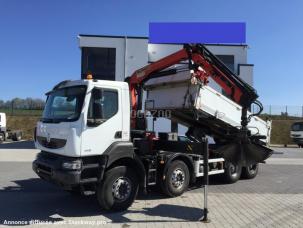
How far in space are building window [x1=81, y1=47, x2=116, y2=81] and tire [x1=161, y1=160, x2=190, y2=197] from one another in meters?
17.1

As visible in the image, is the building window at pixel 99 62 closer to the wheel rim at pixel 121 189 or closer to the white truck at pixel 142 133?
the white truck at pixel 142 133

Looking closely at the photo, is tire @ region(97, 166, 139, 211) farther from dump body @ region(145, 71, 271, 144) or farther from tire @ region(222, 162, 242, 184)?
tire @ region(222, 162, 242, 184)

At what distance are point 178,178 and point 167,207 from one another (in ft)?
4.11

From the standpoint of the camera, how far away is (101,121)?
7.77m

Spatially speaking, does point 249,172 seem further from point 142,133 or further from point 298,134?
point 298,134

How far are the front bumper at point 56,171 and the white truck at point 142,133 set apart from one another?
19 millimetres

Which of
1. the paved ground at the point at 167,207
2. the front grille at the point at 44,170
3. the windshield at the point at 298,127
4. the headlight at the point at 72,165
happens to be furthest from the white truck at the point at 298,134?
the headlight at the point at 72,165

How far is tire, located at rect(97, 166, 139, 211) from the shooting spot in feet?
25.5

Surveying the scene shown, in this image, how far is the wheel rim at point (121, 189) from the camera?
26.1 ft

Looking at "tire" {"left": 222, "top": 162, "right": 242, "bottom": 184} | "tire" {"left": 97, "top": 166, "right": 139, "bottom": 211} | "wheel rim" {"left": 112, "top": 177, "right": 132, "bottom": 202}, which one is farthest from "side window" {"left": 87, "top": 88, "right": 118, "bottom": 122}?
"tire" {"left": 222, "top": 162, "right": 242, "bottom": 184}

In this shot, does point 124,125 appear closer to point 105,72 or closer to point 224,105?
point 224,105

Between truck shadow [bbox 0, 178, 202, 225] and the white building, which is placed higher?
the white building

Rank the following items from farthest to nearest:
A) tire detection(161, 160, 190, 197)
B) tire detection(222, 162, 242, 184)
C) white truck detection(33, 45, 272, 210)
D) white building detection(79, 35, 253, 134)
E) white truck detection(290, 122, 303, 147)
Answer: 1. white truck detection(290, 122, 303, 147)
2. white building detection(79, 35, 253, 134)
3. tire detection(222, 162, 242, 184)
4. tire detection(161, 160, 190, 197)
5. white truck detection(33, 45, 272, 210)

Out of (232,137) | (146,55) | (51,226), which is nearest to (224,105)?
(232,137)
